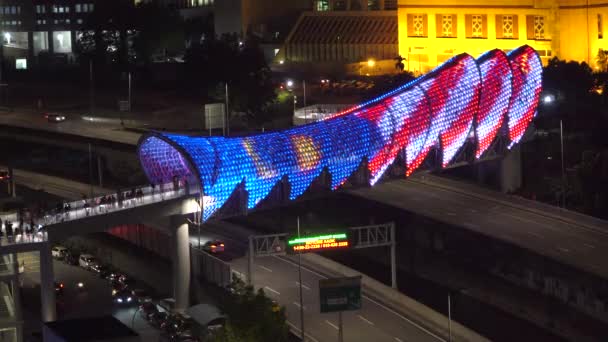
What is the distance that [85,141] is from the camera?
122 meters

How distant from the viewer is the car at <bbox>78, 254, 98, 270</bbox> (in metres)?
86.6

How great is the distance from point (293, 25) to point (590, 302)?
106m

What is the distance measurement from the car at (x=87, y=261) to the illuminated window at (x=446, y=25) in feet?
245

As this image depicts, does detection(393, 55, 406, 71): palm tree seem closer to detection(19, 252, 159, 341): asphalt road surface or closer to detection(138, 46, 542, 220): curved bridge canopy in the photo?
detection(138, 46, 542, 220): curved bridge canopy

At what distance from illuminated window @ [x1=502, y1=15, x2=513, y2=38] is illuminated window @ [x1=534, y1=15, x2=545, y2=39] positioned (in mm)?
3626

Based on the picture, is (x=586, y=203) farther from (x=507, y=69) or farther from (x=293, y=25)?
(x=293, y=25)

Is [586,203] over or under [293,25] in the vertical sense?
under

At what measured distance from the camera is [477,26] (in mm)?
151750

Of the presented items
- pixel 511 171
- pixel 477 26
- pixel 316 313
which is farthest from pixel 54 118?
pixel 316 313

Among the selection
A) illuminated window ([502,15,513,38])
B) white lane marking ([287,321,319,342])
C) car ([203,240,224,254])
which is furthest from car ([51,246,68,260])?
illuminated window ([502,15,513,38])

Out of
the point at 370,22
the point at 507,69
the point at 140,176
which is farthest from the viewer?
the point at 370,22

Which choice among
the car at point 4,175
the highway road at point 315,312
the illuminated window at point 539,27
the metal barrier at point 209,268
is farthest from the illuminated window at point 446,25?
the metal barrier at point 209,268

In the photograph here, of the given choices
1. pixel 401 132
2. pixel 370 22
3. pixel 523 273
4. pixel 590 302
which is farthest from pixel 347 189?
pixel 370 22

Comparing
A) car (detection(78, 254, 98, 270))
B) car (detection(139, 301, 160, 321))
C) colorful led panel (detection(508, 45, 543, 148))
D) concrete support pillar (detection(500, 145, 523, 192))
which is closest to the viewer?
car (detection(139, 301, 160, 321))
